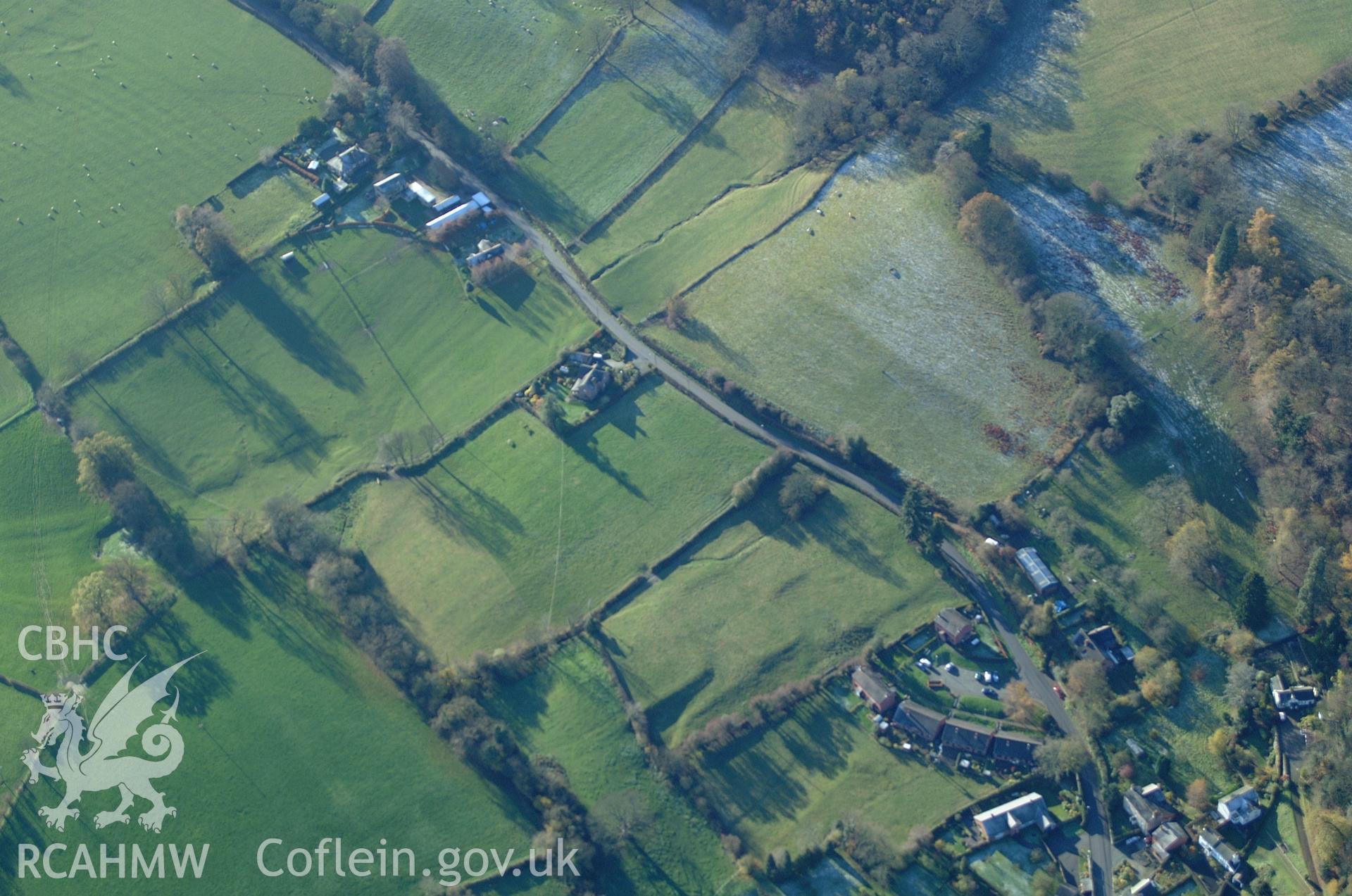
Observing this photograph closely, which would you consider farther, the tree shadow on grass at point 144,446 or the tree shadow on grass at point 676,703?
the tree shadow on grass at point 144,446

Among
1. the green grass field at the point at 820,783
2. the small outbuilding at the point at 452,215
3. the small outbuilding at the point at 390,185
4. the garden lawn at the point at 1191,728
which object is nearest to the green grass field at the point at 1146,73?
the garden lawn at the point at 1191,728

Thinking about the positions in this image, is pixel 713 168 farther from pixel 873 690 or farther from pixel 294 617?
pixel 294 617

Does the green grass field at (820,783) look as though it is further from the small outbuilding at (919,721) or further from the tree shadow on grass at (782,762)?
the small outbuilding at (919,721)

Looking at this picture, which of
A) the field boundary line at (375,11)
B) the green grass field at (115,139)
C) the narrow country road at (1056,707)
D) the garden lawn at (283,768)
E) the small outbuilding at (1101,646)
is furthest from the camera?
the field boundary line at (375,11)

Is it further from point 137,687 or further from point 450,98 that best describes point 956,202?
point 137,687

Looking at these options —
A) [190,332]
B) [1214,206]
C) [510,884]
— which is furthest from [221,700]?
[1214,206]

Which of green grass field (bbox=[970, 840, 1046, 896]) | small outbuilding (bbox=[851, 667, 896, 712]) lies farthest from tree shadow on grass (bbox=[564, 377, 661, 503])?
green grass field (bbox=[970, 840, 1046, 896])
